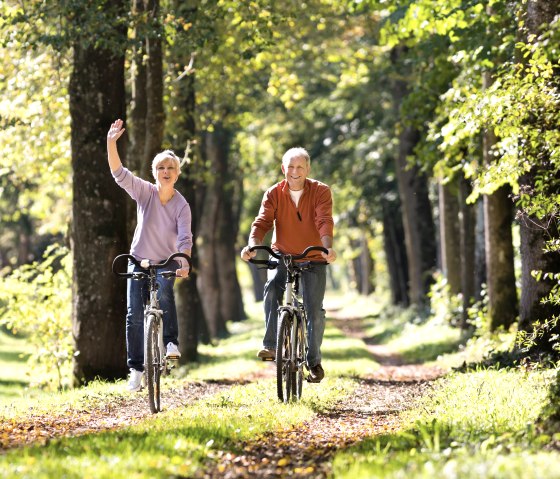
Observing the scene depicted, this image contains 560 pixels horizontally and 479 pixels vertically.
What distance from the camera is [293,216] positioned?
8.80 m

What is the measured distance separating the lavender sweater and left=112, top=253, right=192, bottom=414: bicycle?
197 millimetres

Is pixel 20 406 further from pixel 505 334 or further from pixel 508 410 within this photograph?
pixel 505 334

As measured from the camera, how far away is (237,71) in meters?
18.2

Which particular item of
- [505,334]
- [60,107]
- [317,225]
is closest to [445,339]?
[505,334]

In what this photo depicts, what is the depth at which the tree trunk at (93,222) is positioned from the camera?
1160 cm

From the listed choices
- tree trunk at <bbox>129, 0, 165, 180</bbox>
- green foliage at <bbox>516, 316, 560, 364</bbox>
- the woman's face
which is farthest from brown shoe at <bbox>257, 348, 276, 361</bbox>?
tree trunk at <bbox>129, 0, 165, 180</bbox>

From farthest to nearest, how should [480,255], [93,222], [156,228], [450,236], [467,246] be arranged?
1. [450,236]
2. [467,246]
3. [480,255]
4. [93,222]
5. [156,228]

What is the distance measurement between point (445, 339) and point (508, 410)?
11.8m

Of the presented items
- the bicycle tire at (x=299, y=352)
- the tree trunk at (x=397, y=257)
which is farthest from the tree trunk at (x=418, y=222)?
the bicycle tire at (x=299, y=352)

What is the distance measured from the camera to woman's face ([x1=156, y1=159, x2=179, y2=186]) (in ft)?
28.5

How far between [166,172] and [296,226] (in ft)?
4.42

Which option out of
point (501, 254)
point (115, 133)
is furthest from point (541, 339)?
point (115, 133)

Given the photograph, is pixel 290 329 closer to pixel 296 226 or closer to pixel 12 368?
pixel 296 226

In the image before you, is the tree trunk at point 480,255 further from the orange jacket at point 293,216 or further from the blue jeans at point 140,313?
the blue jeans at point 140,313
